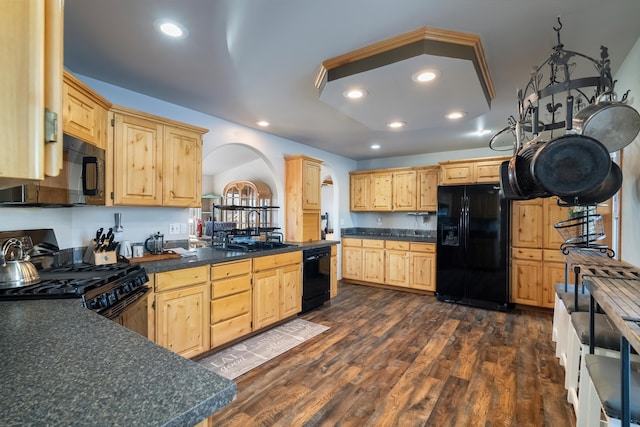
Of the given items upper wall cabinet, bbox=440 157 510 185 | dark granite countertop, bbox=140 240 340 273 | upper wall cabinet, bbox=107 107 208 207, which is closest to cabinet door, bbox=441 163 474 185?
upper wall cabinet, bbox=440 157 510 185

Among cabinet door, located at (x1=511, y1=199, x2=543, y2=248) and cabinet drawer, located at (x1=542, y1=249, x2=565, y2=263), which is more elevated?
cabinet door, located at (x1=511, y1=199, x2=543, y2=248)

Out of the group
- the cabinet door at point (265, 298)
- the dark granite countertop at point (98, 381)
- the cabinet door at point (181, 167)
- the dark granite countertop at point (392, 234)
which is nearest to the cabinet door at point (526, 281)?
the dark granite countertop at point (392, 234)

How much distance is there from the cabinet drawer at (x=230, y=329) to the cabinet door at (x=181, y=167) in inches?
45.5

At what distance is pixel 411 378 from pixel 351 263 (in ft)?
10.5

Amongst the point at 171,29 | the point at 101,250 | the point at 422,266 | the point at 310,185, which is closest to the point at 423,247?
the point at 422,266

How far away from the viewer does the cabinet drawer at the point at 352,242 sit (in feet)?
18.2

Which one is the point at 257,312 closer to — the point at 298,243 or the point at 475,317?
the point at 298,243

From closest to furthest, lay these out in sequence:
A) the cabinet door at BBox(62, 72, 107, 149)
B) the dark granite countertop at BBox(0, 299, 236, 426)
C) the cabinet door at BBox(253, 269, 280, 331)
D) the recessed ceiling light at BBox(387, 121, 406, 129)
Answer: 1. the dark granite countertop at BBox(0, 299, 236, 426)
2. the cabinet door at BBox(62, 72, 107, 149)
3. the recessed ceiling light at BBox(387, 121, 406, 129)
4. the cabinet door at BBox(253, 269, 280, 331)

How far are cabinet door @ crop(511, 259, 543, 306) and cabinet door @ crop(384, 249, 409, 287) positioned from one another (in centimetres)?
149

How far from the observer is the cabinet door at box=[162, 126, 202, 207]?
2.73 metres

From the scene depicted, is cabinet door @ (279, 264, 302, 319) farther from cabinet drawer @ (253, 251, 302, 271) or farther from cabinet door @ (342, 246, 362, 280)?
cabinet door @ (342, 246, 362, 280)

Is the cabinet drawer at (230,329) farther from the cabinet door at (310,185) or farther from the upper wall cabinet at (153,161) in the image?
the cabinet door at (310,185)

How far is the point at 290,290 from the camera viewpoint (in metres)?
3.64

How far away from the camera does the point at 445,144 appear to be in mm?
4789
